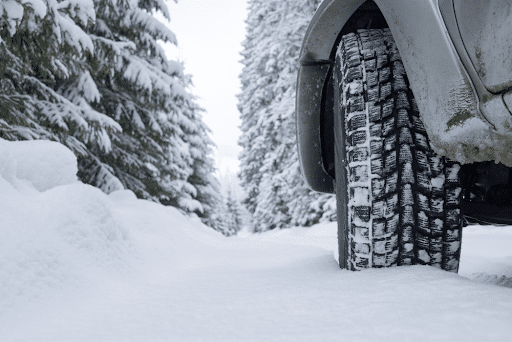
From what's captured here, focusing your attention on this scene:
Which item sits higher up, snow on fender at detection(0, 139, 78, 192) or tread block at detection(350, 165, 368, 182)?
snow on fender at detection(0, 139, 78, 192)

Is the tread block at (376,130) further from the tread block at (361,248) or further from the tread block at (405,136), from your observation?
the tread block at (361,248)

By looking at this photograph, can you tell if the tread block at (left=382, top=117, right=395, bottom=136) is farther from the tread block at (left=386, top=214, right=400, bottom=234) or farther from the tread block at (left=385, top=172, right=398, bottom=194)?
the tread block at (left=386, top=214, right=400, bottom=234)

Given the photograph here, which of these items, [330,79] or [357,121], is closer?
[357,121]

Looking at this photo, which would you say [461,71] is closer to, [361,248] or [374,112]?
[374,112]

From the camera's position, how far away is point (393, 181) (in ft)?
3.37

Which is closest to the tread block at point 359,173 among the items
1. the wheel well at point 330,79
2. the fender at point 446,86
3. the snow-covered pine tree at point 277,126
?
the fender at point 446,86

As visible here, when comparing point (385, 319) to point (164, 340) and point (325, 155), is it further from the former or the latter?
point (325, 155)

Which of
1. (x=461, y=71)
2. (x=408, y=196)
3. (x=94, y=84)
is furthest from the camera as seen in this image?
(x=94, y=84)

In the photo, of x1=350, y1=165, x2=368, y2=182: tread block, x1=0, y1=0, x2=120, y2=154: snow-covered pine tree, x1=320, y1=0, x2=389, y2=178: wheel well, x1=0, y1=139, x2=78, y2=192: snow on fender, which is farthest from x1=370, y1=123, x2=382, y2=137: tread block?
x1=0, y1=0, x2=120, y2=154: snow-covered pine tree

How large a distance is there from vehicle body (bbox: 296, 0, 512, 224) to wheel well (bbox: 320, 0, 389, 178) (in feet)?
0.06

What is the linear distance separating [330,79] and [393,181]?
25.3 inches

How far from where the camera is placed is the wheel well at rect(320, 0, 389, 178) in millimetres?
1281

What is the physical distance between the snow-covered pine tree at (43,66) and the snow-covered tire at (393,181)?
2689mm

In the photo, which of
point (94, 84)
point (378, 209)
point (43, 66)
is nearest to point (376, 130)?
point (378, 209)
